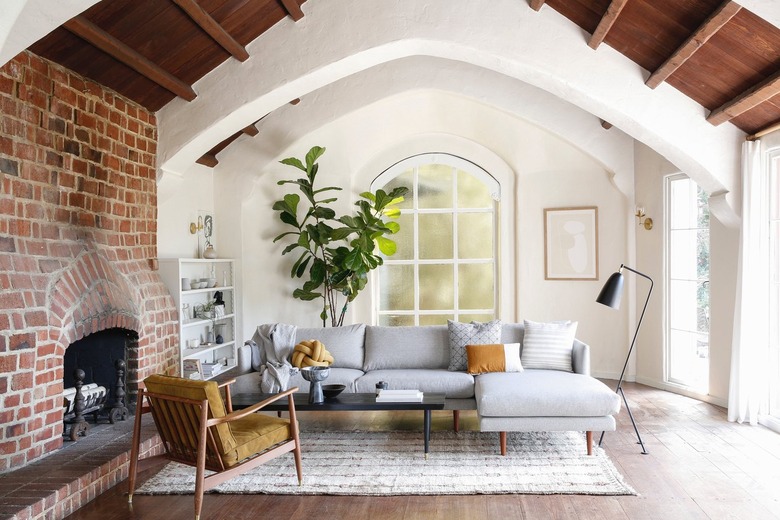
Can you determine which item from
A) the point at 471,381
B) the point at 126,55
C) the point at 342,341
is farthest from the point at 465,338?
the point at 126,55

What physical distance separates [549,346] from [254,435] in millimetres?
2838

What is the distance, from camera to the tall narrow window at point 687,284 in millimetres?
6863

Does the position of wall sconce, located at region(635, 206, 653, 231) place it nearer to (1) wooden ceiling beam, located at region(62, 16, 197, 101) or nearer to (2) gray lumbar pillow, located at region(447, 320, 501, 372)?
(2) gray lumbar pillow, located at region(447, 320, 501, 372)

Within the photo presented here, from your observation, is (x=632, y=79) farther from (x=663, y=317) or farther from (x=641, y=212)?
(x=663, y=317)

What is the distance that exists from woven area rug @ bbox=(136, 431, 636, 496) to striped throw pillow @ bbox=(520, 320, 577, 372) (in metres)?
0.63

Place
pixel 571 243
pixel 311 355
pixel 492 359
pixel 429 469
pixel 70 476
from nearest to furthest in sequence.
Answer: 1. pixel 70 476
2. pixel 429 469
3. pixel 492 359
4. pixel 311 355
5. pixel 571 243

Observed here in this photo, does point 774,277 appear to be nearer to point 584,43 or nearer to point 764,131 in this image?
point 764,131

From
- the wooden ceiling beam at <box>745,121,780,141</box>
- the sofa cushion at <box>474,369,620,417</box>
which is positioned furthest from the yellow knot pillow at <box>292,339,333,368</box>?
the wooden ceiling beam at <box>745,121,780,141</box>

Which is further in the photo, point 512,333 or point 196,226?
point 196,226

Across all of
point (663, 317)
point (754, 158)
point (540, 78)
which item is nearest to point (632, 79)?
point (540, 78)

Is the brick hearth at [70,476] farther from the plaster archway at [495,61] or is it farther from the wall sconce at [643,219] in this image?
the wall sconce at [643,219]

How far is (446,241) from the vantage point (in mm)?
8578

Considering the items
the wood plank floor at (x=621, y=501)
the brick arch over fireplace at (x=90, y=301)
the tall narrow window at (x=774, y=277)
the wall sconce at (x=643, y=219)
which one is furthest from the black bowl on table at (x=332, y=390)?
the wall sconce at (x=643, y=219)

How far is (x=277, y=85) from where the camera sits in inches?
241
